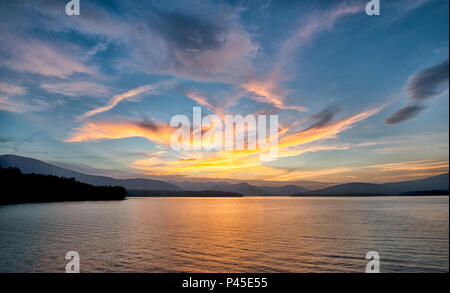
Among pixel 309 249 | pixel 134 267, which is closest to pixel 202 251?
pixel 134 267

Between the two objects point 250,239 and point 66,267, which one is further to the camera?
point 250,239

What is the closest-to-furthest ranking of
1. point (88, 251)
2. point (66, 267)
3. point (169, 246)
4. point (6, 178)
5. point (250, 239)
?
point (66, 267) < point (88, 251) < point (169, 246) < point (250, 239) < point (6, 178)

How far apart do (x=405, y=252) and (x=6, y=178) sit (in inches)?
7981
